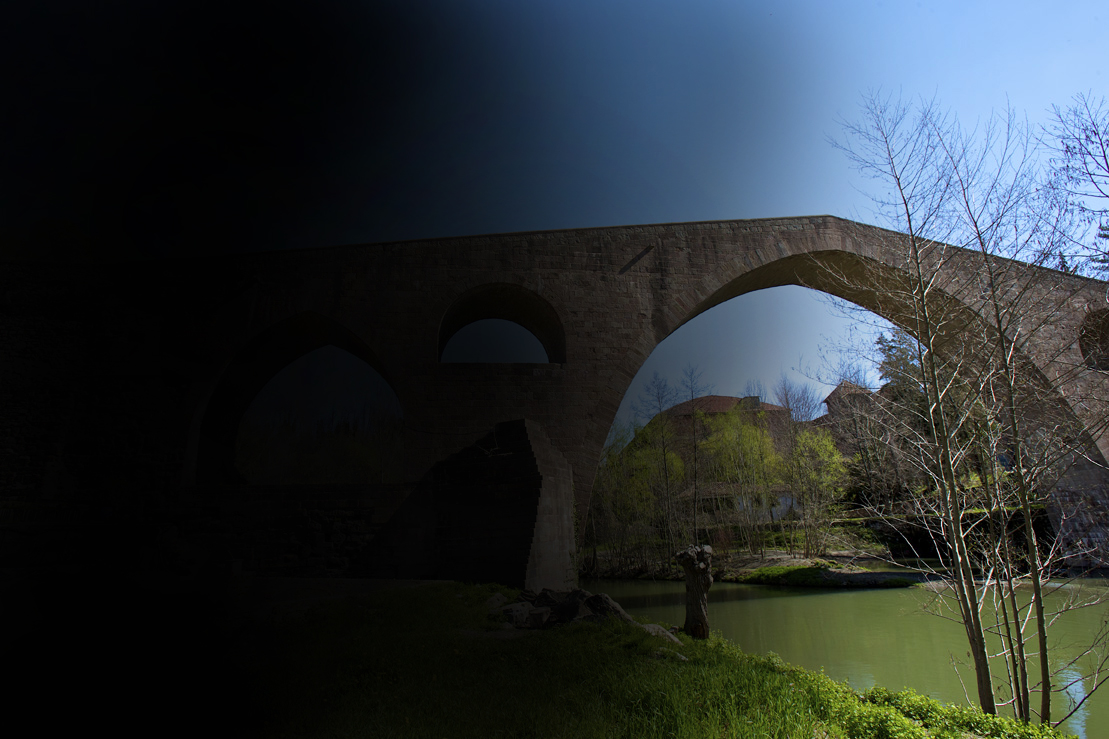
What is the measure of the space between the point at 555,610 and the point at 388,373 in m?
6.28

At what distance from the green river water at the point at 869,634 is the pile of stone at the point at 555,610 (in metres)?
2.37

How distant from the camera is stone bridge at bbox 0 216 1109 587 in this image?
4.86 metres

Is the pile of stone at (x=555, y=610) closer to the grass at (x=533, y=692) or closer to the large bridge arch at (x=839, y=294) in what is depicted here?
the grass at (x=533, y=692)

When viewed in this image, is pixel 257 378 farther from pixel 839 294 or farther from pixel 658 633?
pixel 839 294

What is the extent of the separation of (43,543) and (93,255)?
214cm

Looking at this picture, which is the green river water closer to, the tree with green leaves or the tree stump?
the tree stump

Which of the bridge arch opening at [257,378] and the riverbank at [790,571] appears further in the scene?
the riverbank at [790,571]

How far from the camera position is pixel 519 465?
720 centimetres

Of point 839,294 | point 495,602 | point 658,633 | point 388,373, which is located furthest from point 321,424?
point 839,294

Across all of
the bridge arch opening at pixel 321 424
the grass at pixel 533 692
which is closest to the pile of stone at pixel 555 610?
the grass at pixel 533 692

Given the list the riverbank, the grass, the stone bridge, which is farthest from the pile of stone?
the riverbank

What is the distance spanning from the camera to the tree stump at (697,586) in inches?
266

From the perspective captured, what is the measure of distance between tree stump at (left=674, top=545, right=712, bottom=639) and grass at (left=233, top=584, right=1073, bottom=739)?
6.08ft

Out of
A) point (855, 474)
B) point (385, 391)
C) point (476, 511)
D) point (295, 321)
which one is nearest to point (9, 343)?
point (476, 511)
